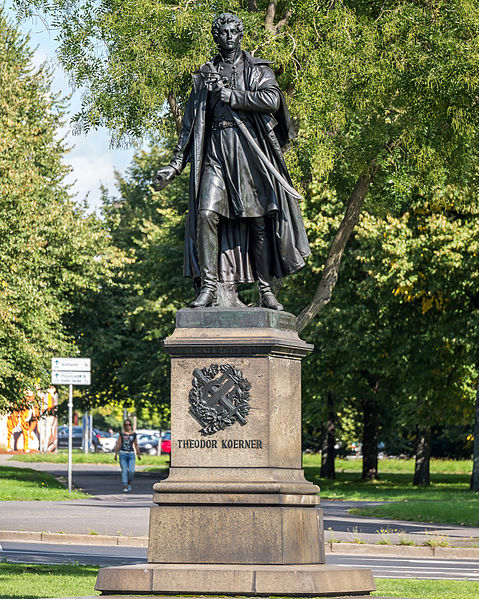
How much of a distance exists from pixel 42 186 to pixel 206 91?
1257 inches

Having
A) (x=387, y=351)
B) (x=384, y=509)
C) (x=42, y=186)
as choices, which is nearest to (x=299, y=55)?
(x=384, y=509)

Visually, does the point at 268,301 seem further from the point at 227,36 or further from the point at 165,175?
the point at 227,36

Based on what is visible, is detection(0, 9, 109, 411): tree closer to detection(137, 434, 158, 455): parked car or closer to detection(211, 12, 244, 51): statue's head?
detection(211, 12, 244, 51): statue's head

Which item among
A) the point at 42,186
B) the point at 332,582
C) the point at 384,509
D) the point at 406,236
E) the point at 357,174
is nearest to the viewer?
the point at 332,582

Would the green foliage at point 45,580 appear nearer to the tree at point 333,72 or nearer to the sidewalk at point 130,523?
the sidewalk at point 130,523

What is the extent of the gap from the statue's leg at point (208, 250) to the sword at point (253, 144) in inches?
23.5

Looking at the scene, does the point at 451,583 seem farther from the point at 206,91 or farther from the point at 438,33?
the point at 438,33

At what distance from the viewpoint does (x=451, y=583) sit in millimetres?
14562

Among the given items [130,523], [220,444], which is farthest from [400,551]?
[220,444]

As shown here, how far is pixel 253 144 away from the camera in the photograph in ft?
35.6

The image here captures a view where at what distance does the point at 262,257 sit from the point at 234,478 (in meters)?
2.02

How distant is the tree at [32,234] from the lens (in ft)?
118

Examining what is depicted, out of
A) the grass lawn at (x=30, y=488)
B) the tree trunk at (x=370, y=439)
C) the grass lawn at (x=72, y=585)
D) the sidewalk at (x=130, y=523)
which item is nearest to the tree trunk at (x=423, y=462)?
the tree trunk at (x=370, y=439)

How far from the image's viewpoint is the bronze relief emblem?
10070 millimetres
